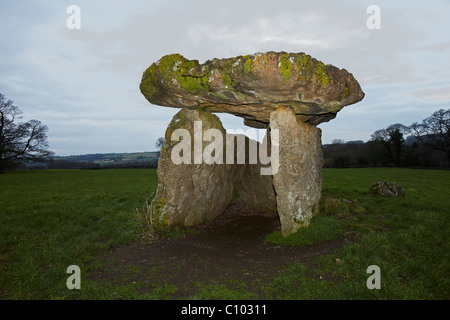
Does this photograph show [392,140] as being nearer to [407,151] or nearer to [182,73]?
[407,151]

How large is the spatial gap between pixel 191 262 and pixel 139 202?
7928 mm

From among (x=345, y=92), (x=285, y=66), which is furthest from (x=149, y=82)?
(x=345, y=92)

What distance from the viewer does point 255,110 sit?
9.71 meters

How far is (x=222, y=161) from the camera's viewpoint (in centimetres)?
1155

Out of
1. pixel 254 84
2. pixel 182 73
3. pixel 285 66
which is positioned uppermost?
pixel 182 73

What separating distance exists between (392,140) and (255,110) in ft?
154

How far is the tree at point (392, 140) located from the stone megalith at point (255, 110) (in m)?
43.7

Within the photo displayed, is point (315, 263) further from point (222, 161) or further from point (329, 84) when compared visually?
point (222, 161)

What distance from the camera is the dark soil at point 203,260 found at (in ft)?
19.9

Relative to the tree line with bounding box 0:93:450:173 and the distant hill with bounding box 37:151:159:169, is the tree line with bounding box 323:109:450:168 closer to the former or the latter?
the tree line with bounding box 0:93:450:173

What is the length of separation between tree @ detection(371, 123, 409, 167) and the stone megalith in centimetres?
4373

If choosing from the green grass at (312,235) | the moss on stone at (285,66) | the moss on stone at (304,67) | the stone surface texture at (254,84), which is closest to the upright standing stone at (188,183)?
the stone surface texture at (254,84)
